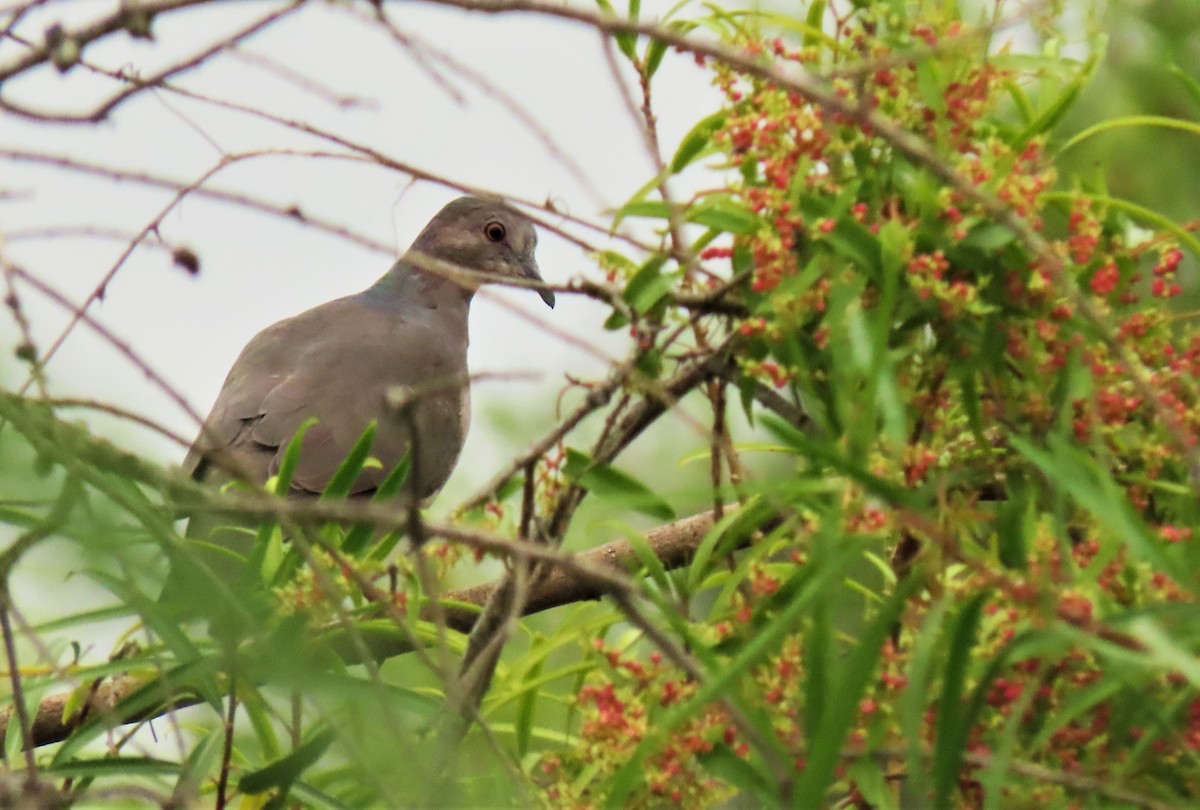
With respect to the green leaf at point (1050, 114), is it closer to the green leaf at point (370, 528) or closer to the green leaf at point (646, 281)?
the green leaf at point (646, 281)

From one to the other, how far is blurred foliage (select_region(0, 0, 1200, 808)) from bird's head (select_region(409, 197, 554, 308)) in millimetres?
3178

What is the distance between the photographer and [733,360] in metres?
1.56

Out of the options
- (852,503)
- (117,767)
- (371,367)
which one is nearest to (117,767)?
(117,767)

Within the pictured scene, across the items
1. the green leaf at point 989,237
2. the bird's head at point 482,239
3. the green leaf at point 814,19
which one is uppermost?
the bird's head at point 482,239

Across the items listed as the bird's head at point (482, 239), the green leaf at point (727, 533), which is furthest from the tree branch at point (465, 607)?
the bird's head at point (482, 239)

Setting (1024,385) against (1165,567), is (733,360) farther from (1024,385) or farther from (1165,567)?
(1165,567)

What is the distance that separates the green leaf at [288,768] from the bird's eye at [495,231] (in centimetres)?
341

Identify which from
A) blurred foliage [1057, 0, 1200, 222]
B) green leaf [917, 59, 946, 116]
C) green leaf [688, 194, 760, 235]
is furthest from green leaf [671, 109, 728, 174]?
blurred foliage [1057, 0, 1200, 222]

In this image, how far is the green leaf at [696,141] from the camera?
160 centimetres

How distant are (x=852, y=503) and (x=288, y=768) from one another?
0.76 m

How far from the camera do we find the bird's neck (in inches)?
196

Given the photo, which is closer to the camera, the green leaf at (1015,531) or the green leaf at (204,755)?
the green leaf at (1015,531)

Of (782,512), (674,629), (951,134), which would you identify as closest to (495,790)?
(674,629)

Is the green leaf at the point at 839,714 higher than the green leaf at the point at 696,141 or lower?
lower
